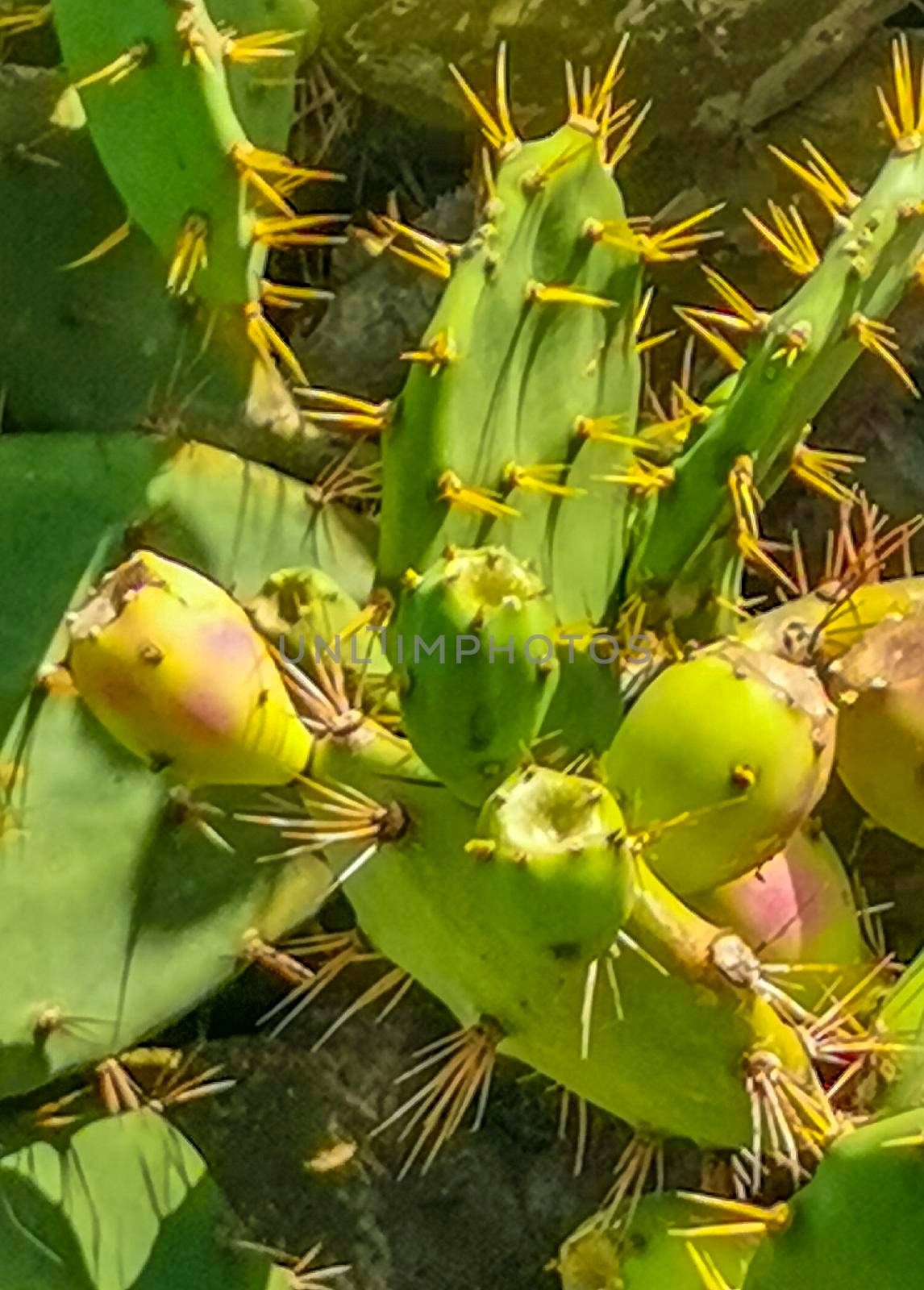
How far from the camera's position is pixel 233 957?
120 cm

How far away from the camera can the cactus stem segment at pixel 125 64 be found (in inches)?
40.7

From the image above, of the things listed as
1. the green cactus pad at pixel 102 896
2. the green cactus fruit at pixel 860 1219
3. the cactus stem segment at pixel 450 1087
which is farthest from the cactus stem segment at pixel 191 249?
the green cactus fruit at pixel 860 1219

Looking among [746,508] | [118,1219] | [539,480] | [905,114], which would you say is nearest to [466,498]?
[539,480]

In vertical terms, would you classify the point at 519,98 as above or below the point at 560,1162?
above

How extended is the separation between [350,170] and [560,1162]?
2.61 ft

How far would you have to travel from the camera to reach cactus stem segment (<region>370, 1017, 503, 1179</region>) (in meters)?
1.05

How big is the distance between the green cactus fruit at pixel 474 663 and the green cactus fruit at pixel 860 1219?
26 cm

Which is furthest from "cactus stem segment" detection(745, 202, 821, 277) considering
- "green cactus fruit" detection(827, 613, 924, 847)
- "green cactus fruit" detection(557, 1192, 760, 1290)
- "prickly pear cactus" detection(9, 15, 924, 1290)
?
"green cactus fruit" detection(557, 1192, 760, 1290)

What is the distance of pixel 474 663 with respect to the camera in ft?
2.81

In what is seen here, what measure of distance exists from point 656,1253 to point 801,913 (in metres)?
0.23

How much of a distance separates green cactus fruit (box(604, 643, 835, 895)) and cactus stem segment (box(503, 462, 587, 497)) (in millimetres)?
153

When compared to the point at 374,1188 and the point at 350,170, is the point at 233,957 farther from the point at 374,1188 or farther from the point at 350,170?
the point at 350,170

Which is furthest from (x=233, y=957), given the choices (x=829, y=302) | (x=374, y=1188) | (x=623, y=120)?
(x=623, y=120)

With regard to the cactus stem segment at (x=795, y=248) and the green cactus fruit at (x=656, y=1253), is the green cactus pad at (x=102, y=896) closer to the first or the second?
the green cactus fruit at (x=656, y=1253)
